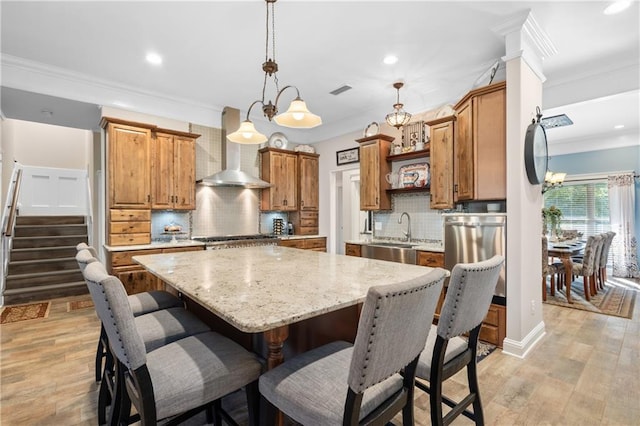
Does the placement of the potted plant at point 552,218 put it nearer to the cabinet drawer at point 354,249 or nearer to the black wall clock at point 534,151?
the black wall clock at point 534,151

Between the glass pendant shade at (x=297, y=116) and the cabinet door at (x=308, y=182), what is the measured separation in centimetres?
327

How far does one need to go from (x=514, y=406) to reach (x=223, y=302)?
1983 millimetres

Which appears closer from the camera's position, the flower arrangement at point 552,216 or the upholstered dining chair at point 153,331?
the upholstered dining chair at point 153,331

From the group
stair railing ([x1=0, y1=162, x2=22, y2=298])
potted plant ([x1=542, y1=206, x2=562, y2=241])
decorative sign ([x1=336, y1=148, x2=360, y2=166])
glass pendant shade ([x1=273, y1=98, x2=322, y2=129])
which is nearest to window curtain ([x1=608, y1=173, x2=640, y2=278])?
potted plant ([x1=542, y1=206, x2=562, y2=241])

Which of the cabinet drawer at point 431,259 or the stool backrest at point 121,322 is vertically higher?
the stool backrest at point 121,322

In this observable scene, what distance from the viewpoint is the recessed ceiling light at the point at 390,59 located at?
3322mm

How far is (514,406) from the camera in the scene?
1.98 metres

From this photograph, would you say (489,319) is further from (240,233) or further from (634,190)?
(634,190)

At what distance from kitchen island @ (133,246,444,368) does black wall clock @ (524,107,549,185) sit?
1.58 meters

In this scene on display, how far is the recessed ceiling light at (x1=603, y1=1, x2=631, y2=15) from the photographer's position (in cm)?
241

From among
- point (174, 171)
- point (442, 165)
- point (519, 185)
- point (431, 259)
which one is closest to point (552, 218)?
point (442, 165)

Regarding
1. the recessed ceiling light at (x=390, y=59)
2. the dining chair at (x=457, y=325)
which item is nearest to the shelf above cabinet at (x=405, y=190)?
the recessed ceiling light at (x=390, y=59)

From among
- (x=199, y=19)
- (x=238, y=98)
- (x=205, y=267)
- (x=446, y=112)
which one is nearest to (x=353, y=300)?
(x=205, y=267)

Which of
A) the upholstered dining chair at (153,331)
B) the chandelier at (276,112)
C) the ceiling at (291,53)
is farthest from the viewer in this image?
the ceiling at (291,53)
